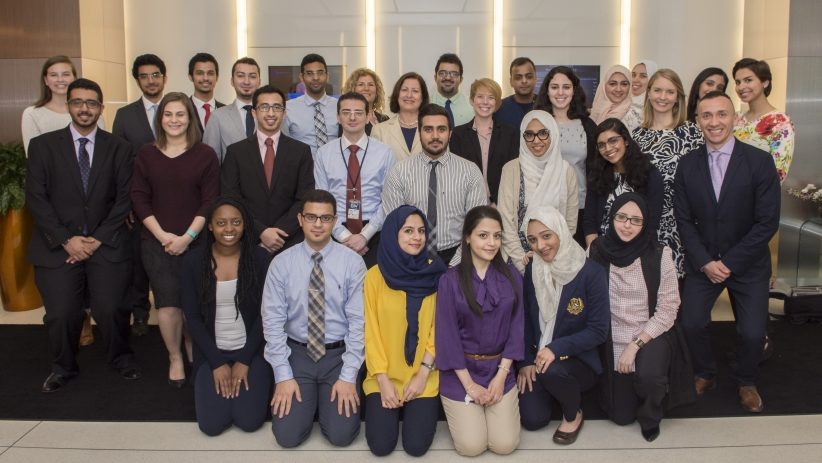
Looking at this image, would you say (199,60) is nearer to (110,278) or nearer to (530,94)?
(110,278)

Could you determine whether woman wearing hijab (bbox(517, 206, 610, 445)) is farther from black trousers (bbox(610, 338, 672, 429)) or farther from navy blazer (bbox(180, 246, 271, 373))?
navy blazer (bbox(180, 246, 271, 373))

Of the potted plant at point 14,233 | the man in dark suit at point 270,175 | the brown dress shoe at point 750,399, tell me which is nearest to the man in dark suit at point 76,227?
the man in dark suit at point 270,175

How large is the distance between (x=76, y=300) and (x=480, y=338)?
237 centimetres

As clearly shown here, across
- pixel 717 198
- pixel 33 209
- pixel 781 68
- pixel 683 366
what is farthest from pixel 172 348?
pixel 781 68

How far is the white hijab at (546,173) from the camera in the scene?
13.3 feet

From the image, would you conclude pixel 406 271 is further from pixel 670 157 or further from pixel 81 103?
pixel 81 103

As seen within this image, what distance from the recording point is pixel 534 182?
410 centimetres

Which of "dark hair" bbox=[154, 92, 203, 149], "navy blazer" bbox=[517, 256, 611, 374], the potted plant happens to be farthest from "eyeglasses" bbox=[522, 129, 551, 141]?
the potted plant

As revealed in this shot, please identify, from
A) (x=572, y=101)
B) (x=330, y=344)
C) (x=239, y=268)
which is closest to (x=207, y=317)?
(x=239, y=268)

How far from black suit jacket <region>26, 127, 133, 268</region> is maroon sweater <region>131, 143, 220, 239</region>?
0.63 ft

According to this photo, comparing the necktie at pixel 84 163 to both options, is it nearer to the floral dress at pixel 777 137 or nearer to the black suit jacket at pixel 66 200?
the black suit jacket at pixel 66 200

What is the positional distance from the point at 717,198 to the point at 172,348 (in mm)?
3125

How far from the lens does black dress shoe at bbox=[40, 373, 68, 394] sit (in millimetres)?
4023

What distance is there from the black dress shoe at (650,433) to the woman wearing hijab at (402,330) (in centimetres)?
98
